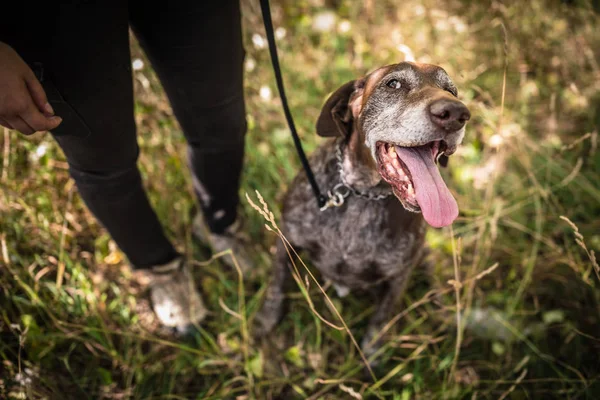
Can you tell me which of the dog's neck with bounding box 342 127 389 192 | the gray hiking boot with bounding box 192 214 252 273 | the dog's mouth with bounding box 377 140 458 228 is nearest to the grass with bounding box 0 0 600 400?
the gray hiking boot with bounding box 192 214 252 273

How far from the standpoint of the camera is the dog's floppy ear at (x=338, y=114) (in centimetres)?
191

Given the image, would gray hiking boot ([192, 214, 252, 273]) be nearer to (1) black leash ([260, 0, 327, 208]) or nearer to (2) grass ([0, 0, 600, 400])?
(2) grass ([0, 0, 600, 400])

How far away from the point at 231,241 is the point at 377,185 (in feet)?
4.18

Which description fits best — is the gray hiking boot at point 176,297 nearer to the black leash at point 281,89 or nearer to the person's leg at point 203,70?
the person's leg at point 203,70

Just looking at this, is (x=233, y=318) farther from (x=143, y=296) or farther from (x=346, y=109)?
(x=346, y=109)

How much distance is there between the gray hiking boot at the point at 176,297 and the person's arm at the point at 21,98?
132 centimetres

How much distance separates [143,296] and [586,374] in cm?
288

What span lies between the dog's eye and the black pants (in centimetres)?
72

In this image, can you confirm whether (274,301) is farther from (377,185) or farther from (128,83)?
(128,83)

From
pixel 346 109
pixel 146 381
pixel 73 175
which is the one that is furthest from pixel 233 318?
pixel 346 109

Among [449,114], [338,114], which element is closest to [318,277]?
[338,114]

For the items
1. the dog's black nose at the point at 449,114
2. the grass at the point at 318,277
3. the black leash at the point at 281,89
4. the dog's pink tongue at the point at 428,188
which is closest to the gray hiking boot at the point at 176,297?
the grass at the point at 318,277

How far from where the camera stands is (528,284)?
113 inches

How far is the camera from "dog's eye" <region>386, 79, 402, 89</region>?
68.1 inches
